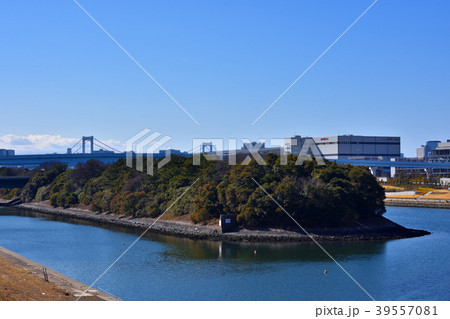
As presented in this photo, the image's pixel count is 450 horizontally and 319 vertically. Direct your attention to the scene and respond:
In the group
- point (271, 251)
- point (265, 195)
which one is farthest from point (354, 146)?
point (271, 251)

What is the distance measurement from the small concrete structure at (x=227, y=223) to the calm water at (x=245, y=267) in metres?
2.36

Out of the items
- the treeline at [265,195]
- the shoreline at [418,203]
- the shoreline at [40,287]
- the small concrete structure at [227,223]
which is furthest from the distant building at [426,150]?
the shoreline at [40,287]

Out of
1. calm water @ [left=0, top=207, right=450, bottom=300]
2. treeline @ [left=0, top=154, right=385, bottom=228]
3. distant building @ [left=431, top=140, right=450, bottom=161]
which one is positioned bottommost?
calm water @ [left=0, top=207, right=450, bottom=300]

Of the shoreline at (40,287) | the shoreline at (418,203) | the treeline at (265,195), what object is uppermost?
the treeline at (265,195)

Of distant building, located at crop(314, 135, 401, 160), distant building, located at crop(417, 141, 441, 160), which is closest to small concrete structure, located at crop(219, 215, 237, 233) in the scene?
distant building, located at crop(314, 135, 401, 160)

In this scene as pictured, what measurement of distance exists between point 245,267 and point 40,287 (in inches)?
420

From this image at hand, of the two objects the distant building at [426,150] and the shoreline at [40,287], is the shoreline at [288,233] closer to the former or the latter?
the shoreline at [40,287]

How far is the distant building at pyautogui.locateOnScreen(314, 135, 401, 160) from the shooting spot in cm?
11331

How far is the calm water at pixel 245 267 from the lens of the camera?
842 inches

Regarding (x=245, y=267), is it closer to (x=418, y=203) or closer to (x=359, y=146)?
(x=418, y=203)

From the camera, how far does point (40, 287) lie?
1920 centimetres

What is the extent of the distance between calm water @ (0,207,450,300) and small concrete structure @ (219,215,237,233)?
2.36m

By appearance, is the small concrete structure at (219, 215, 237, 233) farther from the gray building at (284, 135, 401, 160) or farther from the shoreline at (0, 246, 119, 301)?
the gray building at (284, 135, 401, 160)

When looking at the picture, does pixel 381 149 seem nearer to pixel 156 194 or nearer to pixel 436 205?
pixel 436 205
